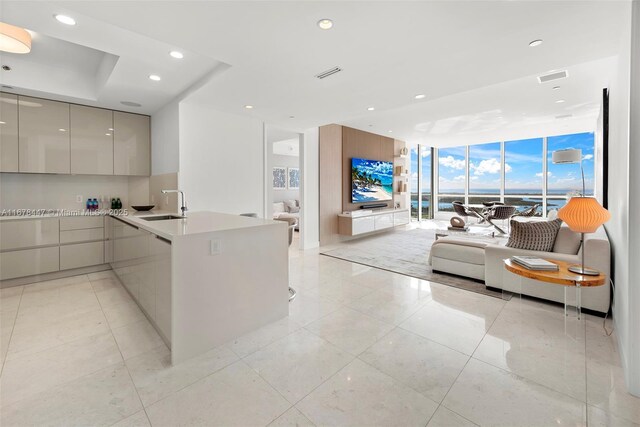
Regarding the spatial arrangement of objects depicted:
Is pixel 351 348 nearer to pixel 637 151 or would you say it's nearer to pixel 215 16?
pixel 637 151

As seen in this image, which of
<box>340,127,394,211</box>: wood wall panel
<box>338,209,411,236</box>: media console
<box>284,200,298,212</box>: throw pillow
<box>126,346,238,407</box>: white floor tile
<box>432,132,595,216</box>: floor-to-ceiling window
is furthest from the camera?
<box>284,200,298,212</box>: throw pillow

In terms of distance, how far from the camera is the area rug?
3562mm

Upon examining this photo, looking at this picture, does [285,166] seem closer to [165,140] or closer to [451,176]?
[165,140]

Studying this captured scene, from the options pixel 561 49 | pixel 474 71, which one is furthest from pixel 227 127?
pixel 561 49

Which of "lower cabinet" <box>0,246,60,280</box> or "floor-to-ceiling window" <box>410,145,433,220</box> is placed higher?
"floor-to-ceiling window" <box>410,145,433,220</box>

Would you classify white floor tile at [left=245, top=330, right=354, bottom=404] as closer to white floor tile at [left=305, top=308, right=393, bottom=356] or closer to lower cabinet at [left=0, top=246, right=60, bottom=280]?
white floor tile at [left=305, top=308, right=393, bottom=356]

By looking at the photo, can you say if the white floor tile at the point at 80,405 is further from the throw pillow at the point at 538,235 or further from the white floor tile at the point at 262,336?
the throw pillow at the point at 538,235

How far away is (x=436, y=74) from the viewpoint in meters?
2.93

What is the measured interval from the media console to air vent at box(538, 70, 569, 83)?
3.84m

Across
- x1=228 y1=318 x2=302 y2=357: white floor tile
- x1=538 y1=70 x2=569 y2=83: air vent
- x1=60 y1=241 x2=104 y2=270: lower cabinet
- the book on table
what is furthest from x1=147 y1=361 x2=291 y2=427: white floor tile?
x1=538 y1=70 x2=569 y2=83: air vent

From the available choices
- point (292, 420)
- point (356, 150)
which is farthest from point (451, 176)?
point (292, 420)

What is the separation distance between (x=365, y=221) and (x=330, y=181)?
1.26m

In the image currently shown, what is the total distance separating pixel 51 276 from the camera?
146 inches

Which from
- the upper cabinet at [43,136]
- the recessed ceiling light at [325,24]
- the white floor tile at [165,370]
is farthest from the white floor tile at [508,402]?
the upper cabinet at [43,136]
